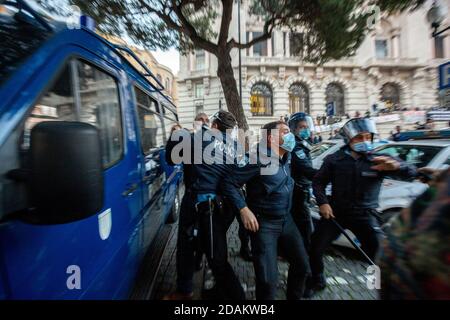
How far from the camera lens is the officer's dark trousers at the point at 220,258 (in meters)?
2.50

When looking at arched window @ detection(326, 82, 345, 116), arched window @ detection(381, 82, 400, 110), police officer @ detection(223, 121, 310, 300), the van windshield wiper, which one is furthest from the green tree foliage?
arched window @ detection(381, 82, 400, 110)

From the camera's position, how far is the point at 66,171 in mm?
926

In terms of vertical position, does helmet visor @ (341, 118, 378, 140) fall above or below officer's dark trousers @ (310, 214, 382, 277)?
above

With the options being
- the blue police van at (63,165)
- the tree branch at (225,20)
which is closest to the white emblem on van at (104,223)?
the blue police van at (63,165)

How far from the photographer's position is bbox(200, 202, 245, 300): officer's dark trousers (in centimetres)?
250

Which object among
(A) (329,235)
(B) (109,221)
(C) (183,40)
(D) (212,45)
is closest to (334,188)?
(A) (329,235)

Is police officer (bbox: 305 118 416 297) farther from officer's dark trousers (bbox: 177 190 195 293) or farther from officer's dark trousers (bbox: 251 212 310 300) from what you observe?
officer's dark trousers (bbox: 177 190 195 293)

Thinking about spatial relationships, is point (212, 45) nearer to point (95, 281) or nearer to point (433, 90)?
point (95, 281)

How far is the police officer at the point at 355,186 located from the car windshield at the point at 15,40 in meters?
2.64

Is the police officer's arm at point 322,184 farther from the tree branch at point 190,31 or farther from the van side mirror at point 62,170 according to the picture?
the tree branch at point 190,31

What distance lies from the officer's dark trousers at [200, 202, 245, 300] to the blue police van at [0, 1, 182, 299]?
629 mm

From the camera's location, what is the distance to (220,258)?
8.27ft

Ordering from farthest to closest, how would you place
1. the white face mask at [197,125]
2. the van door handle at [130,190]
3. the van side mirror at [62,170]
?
the white face mask at [197,125] → the van door handle at [130,190] → the van side mirror at [62,170]

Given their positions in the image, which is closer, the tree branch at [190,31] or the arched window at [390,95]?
the tree branch at [190,31]
